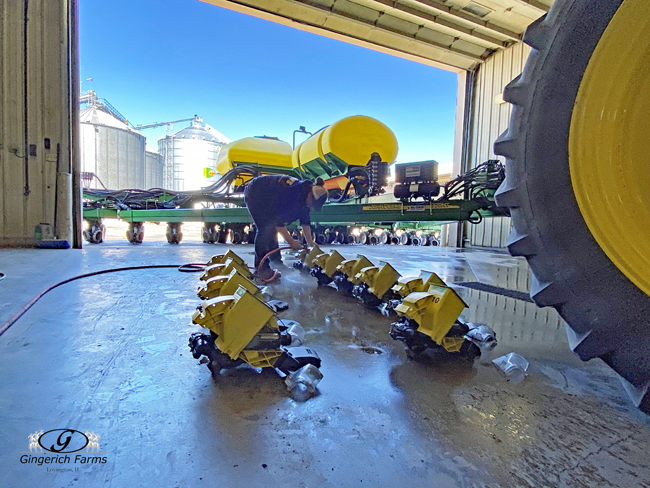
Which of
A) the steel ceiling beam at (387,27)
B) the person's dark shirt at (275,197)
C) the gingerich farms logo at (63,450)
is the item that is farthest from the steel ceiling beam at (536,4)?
the gingerich farms logo at (63,450)

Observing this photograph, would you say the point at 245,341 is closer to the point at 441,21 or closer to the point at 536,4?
the point at 441,21

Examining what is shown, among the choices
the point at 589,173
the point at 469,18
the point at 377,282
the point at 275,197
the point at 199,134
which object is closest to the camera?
the point at 589,173

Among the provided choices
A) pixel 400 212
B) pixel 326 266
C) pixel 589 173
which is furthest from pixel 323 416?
pixel 400 212

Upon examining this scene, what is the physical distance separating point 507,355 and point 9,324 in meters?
2.20

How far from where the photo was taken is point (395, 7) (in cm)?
622

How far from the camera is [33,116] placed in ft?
16.8

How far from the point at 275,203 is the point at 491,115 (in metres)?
6.29

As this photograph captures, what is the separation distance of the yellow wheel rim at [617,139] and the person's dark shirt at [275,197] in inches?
105

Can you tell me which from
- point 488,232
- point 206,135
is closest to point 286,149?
point 488,232

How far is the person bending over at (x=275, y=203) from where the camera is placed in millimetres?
3391

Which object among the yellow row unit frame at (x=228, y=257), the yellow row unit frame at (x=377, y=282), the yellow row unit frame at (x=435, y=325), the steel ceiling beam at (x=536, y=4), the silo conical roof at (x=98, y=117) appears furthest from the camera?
the silo conical roof at (x=98, y=117)

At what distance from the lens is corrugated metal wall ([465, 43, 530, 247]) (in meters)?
6.97

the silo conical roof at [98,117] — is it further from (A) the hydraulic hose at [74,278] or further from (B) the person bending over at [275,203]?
(B) the person bending over at [275,203]

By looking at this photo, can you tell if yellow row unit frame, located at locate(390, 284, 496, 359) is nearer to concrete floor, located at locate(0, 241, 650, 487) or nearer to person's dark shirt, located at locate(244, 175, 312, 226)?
concrete floor, located at locate(0, 241, 650, 487)
